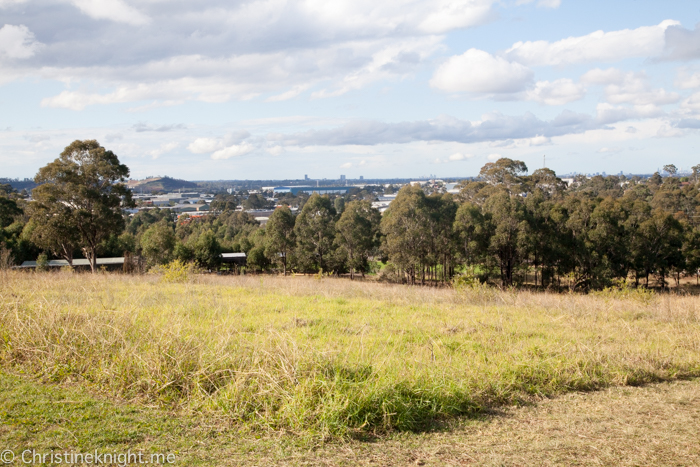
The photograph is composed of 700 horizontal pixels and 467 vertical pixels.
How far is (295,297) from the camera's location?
38.2 ft

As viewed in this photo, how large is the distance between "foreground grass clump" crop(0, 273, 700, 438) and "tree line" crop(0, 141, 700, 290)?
1397cm

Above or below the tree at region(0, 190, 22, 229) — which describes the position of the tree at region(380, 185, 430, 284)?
below

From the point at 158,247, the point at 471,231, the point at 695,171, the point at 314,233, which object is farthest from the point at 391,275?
the point at 695,171

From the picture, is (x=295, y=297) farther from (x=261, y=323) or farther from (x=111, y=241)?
(x=111, y=241)

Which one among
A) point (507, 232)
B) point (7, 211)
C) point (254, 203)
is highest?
point (254, 203)

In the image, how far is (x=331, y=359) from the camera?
5121 mm

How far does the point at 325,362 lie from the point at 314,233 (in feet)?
98.3

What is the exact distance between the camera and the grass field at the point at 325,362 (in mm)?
4383

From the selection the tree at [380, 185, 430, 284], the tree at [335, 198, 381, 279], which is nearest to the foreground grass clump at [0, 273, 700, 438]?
the tree at [380, 185, 430, 284]

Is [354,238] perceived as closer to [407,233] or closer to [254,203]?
[407,233]

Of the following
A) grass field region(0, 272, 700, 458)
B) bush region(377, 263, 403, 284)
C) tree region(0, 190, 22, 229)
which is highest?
tree region(0, 190, 22, 229)

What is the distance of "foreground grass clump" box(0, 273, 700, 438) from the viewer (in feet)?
14.5

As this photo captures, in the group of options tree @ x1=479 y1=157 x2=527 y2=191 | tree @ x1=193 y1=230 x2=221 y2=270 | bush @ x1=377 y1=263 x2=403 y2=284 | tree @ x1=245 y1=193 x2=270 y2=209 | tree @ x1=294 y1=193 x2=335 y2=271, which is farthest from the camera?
tree @ x1=245 y1=193 x2=270 y2=209

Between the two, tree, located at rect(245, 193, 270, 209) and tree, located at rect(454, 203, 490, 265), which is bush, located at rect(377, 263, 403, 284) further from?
tree, located at rect(245, 193, 270, 209)
